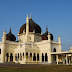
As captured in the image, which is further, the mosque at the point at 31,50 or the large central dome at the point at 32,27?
the large central dome at the point at 32,27

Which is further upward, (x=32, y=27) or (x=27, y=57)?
(x=32, y=27)

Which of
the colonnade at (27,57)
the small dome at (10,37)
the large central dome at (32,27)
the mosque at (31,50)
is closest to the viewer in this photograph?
the mosque at (31,50)

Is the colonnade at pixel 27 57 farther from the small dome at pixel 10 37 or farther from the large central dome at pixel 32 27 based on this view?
the large central dome at pixel 32 27

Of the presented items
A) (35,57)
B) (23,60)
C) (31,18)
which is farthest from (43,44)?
(31,18)

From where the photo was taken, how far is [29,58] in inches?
2063

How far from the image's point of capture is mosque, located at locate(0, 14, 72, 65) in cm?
5194

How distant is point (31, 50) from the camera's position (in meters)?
→ 53.6

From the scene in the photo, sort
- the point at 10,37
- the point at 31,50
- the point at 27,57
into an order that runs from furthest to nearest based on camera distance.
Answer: the point at 10,37
the point at 27,57
the point at 31,50

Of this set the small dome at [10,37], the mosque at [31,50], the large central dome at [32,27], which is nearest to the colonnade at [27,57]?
the mosque at [31,50]

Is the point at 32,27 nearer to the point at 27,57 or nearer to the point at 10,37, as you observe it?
the point at 10,37

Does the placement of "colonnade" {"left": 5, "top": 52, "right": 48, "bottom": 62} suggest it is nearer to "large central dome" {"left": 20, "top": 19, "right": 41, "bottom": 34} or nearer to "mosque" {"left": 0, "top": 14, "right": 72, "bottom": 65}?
"mosque" {"left": 0, "top": 14, "right": 72, "bottom": 65}

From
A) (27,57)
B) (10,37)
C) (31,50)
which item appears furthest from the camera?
(10,37)

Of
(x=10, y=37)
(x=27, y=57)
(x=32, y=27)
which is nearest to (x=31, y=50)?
(x=27, y=57)

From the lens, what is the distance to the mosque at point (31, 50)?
170 feet
